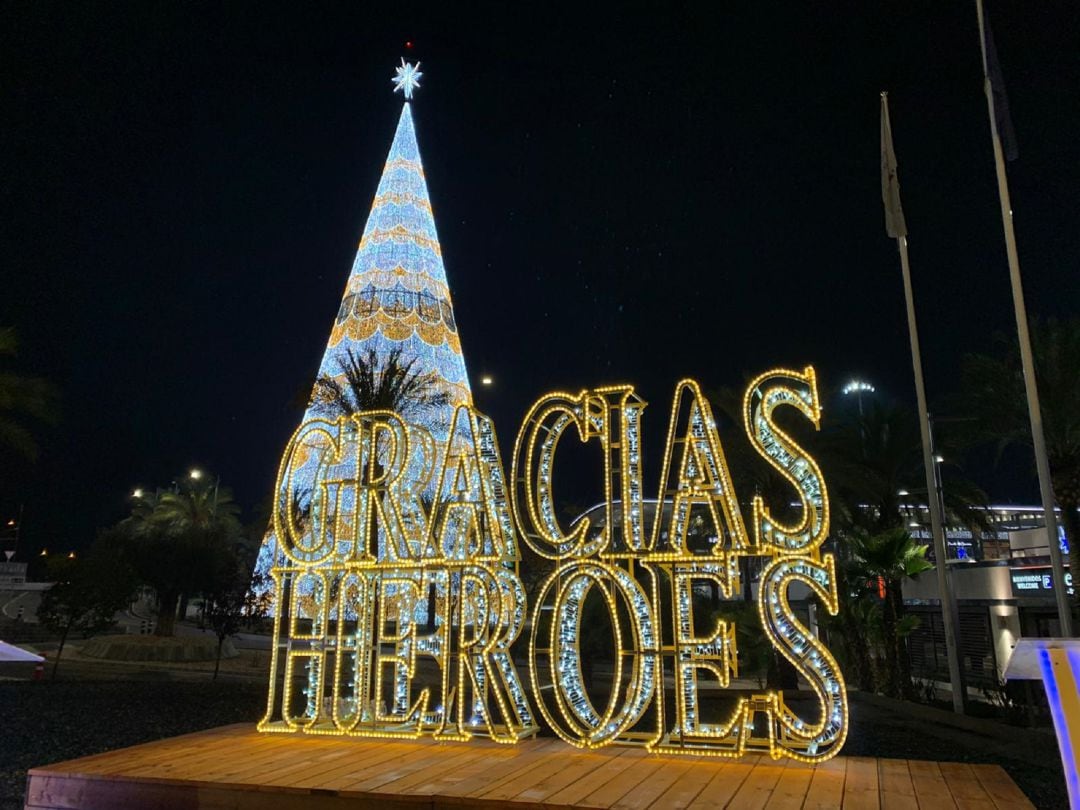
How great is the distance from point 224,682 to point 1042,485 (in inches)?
808

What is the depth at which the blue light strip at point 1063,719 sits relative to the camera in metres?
3.97

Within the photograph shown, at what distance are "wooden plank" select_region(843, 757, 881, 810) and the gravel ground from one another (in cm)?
269

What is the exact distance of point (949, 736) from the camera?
14789 mm

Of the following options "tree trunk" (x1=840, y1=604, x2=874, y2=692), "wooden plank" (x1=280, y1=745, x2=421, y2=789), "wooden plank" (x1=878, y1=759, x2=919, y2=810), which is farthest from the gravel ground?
"wooden plank" (x1=280, y1=745, x2=421, y2=789)

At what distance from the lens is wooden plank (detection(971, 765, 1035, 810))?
732 cm

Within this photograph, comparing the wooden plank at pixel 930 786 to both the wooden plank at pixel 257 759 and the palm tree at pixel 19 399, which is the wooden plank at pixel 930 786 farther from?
the palm tree at pixel 19 399

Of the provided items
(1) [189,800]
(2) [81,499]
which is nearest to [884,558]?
(1) [189,800]

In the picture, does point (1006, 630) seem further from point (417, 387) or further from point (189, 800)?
point (189, 800)

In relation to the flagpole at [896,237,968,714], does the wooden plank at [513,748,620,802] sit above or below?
below

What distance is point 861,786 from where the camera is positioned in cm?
805

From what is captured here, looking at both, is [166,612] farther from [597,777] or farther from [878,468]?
[597,777]

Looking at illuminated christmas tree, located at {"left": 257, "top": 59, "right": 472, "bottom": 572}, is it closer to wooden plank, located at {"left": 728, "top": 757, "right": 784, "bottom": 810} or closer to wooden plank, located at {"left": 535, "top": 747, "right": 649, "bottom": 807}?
wooden plank, located at {"left": 535, "top": 747, "right": 649, "bottom": 807}

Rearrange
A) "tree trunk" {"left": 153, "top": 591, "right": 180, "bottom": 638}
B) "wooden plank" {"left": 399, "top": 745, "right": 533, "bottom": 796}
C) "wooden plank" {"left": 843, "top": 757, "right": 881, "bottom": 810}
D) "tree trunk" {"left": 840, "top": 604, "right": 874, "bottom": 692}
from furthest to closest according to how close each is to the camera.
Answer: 1. "tree trunk" {"left": 153, "top": 591, "right": 180, "bottom": 638}
2. "tree trunk" {"left": 840, "top": 604, "right": 874, "bottom": 692}
3. "wooden plank" {"left": 399, "top": 745, "right": 533, "bottom": 796}
4. "wooden plank" {"left": 843, "top": 757, "right": 881, "bottom": 810}

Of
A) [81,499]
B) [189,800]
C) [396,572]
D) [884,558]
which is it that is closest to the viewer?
[189,800]
